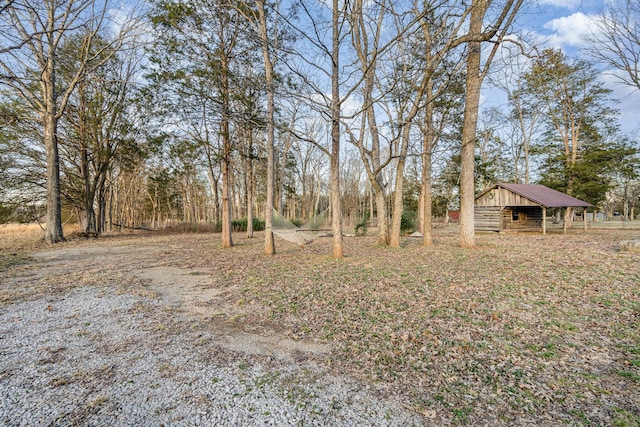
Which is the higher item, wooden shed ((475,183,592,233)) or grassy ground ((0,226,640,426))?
wooden shed ((475,183,592,233))

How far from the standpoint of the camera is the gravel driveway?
5.72 ft

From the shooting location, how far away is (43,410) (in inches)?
68.4

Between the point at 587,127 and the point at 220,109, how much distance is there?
76.0 feet

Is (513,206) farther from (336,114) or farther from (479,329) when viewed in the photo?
(479,329)

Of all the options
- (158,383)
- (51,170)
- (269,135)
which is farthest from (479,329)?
(51,170)

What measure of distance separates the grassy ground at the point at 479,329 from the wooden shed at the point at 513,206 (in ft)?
35.2

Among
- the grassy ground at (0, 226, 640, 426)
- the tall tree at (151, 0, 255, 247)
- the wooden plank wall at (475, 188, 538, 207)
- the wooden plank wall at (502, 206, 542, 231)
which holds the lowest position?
the grassy ground at (0, 226, 640, 426)

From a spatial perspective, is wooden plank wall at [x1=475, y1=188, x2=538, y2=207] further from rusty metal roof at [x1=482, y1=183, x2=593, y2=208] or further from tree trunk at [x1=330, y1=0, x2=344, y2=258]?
tree trunk at [x1=330, y1=0, x2=344, y2=258]

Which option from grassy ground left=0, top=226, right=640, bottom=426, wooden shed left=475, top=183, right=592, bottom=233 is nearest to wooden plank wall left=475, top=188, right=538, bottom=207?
wooden shed left=475, top=183, right=592, bottom=233

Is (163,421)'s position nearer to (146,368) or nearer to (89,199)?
(146,368)

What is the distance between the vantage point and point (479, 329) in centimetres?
295

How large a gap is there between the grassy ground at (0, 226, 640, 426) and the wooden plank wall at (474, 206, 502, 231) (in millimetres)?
11118

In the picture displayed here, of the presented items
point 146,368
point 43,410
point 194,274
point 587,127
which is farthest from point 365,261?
point 587,127

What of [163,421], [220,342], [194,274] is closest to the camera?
[163,421]
